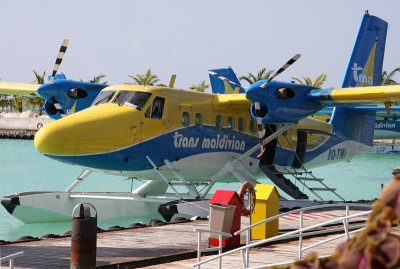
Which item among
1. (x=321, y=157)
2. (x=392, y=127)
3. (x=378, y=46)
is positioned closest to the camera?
(x=321, y=157)

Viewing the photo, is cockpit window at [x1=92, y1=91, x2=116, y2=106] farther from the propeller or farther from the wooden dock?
the wooden dock

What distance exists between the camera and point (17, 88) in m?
20.3

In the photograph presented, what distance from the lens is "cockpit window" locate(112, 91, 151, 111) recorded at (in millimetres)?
14039

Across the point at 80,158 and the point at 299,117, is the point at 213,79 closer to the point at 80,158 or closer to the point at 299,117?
the point at 299,117

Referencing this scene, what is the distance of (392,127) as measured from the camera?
49781mm

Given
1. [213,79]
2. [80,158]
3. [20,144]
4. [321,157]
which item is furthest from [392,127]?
[20,144]

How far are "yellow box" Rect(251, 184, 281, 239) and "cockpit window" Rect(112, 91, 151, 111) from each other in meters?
4.11

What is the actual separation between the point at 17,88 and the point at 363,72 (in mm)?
11313

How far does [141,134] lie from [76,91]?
161 inches

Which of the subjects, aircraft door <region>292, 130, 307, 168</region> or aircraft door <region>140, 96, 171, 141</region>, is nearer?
aircraft door <region>140, 96, 171, 141</region>

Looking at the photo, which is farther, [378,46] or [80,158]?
[378,46]

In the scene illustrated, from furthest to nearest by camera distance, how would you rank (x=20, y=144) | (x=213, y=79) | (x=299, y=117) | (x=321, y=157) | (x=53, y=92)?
(x=20, y=144) < (x=213, y=79) < (x=321, y=157) < (x=53, y=92) < (x=299, y=117)

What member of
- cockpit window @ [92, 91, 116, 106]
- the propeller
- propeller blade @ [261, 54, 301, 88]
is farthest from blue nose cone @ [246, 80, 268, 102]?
the propeller

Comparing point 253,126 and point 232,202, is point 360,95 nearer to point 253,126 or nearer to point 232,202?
point 253,126
